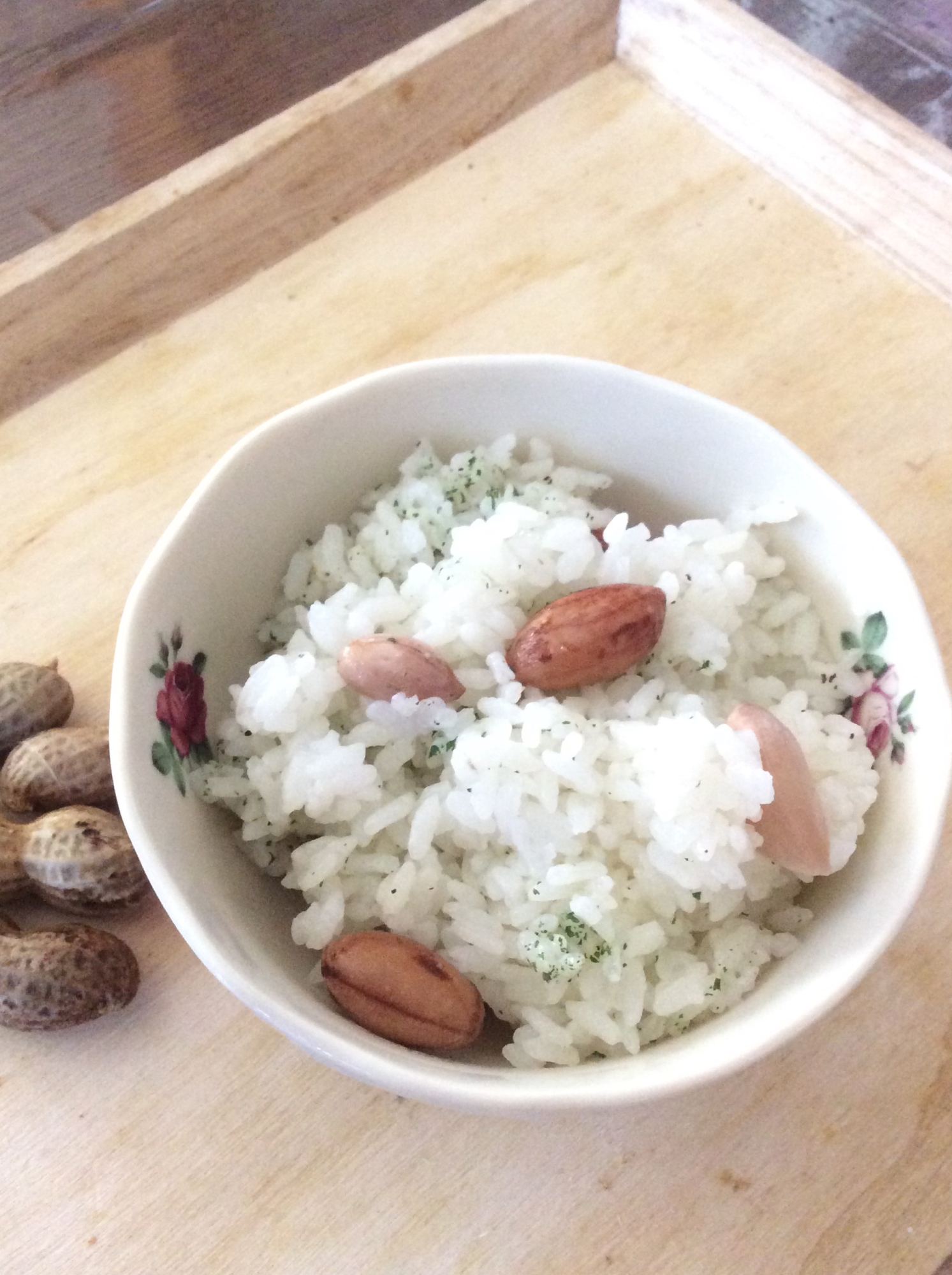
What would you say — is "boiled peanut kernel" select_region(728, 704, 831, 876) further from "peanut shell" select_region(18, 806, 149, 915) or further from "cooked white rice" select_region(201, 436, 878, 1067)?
"peanut shell" select_region(18, 806, 149, 915)

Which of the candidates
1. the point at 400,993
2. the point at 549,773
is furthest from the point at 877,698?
the point at 400,993

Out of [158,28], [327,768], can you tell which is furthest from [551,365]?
[158,28]

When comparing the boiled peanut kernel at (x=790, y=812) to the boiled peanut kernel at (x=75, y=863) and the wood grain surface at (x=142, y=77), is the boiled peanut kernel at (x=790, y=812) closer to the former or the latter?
the boiled peanut kernel at (x=75, y=863)

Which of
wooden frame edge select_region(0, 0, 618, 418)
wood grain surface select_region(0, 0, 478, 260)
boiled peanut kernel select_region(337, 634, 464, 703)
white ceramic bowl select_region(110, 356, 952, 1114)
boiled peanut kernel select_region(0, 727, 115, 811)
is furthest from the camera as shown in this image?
wood grain surface select_region(0, 0, 478, 260)

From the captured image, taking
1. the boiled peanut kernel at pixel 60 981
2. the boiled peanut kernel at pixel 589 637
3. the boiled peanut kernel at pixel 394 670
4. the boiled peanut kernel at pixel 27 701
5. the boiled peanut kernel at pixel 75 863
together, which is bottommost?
the boiled peanut kernel at pixel 60 981

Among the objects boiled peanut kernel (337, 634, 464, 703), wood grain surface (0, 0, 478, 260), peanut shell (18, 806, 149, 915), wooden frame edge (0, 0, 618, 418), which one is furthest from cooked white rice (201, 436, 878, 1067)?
wood grain surface (0, 0, 478, 260)

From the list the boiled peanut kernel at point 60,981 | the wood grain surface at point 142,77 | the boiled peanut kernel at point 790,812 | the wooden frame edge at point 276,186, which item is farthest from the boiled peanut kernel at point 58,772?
the wood grain surface at point 142,77
